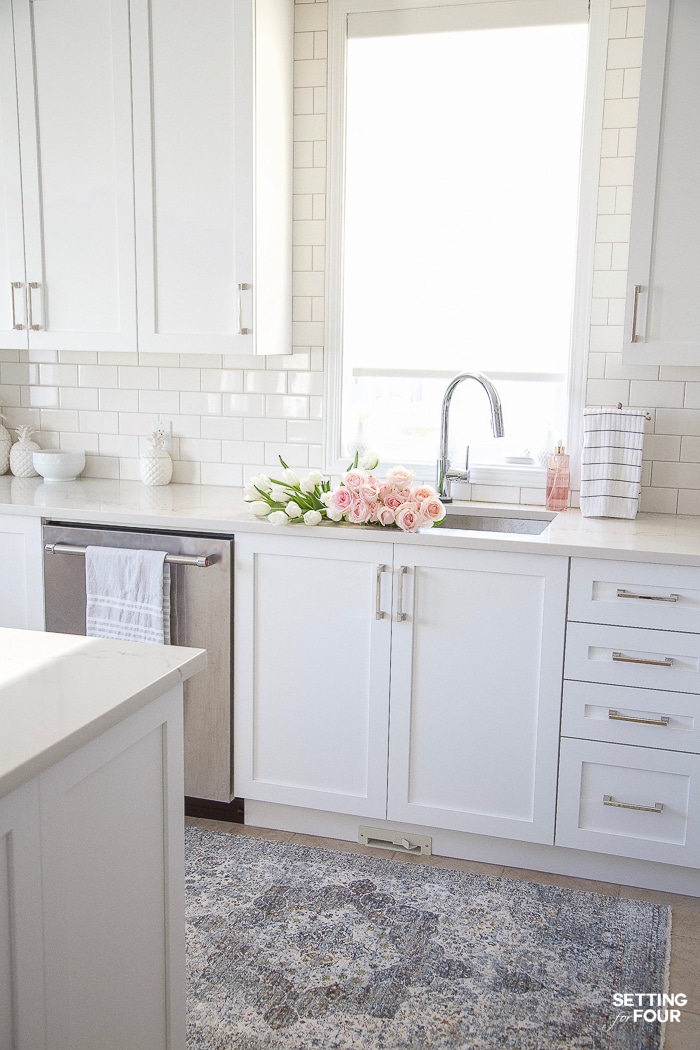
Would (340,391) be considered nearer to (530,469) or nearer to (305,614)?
(530,469)

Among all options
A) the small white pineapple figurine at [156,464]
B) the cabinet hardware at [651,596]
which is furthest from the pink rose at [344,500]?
the small white pineapple figurine at [156,464]

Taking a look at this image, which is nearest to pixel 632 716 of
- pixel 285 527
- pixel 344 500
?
pixel 344 500

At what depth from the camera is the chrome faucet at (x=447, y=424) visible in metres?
2.87

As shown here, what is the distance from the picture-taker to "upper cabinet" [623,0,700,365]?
2562 mm

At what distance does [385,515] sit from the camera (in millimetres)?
2643

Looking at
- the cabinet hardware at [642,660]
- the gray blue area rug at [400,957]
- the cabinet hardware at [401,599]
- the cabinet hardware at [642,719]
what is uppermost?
the cabinet hardware at [401,599]

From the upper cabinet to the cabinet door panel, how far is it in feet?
5.03

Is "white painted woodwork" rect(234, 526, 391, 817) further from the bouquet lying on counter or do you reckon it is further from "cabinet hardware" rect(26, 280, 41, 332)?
"cabinet hardware" rect(26, 280, 41, 332)

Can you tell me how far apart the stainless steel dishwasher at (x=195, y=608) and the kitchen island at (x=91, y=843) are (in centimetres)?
113

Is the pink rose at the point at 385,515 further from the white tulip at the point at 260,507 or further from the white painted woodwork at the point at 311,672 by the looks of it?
the white tulip at the point at 260,507

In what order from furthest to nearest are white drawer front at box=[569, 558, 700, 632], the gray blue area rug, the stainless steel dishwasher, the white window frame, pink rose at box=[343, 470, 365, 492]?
the white window frame
the stainless steel dishwasher
pink rose at box=[343, 470, 365, 492]
white drawer front at box=[569, 558, 700, 632]
the gray blue area rug

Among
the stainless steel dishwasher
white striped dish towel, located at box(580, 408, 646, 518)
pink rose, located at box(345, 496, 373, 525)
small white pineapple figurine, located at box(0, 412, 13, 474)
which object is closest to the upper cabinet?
white striped dish towel, located at box(580, 408, 646, 518)

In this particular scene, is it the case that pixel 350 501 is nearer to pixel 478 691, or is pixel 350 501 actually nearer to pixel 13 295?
pixel 478 691

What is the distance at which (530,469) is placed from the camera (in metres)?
3.18
